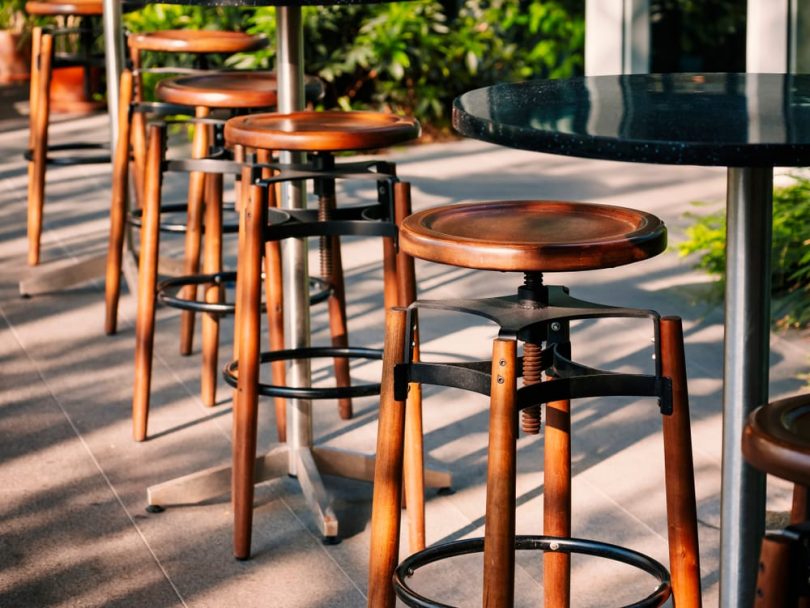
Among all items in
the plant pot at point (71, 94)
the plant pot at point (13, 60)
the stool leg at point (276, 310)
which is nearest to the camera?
the stool leg at point (276, 310)

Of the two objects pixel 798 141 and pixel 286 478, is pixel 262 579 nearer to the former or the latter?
pixel 286 478

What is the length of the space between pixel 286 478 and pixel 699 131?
1.70 m

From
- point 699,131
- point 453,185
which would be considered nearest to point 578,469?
point 699,131

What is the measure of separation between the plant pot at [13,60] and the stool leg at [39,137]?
540cm

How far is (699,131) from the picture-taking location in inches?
66.3

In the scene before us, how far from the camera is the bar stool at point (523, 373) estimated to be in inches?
74.0

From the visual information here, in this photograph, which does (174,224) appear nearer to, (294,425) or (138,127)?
(138,127)

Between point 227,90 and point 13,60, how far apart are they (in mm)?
7220

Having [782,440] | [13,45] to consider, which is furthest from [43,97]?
[13,45]

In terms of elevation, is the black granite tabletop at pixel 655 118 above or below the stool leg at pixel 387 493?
above

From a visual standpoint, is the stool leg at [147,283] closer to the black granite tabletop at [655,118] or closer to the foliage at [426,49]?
the black granite tabletop at [655,118]

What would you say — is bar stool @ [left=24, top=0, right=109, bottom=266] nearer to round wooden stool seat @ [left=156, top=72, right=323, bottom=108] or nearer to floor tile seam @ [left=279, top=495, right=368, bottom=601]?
round wooden stool seat @ [left=156, top=72, right=323, bottom=108]

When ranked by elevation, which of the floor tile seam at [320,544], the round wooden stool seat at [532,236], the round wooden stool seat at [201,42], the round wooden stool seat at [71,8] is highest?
the round wooden stool seat at [71,8]

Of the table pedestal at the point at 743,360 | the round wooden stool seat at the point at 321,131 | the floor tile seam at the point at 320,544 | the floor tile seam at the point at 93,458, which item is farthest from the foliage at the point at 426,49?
the table pedestal at the point at 743,360
